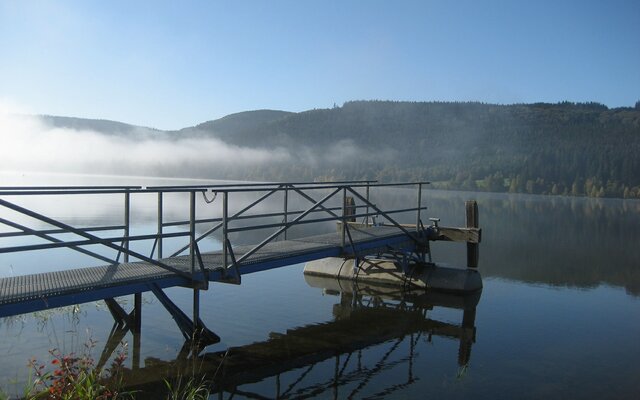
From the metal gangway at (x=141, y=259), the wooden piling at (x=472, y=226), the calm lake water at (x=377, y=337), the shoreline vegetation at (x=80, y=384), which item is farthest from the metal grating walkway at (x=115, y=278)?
the wooden piling at (x=472, y=226)

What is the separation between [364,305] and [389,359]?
4174 mm

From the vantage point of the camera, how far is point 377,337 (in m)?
12.4

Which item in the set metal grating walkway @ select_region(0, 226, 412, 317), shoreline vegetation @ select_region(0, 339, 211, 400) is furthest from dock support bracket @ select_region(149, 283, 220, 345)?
shoreline vegetation @ select_region(0, 339, 211, 400)

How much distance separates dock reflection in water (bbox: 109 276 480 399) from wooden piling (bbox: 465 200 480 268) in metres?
3.40

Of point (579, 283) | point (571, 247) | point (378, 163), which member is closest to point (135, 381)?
point (579, 283)

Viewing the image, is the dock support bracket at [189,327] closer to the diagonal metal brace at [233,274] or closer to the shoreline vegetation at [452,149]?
the diagonal metal brace at [233,274]

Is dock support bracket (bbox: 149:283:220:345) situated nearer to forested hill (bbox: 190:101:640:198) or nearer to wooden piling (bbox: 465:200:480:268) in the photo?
wooden piling (bbox: 465:200:480:268)

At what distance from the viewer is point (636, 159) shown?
131 metres

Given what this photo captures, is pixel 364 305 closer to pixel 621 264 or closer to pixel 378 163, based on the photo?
pixel 621 264

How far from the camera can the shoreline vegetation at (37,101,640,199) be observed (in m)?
130

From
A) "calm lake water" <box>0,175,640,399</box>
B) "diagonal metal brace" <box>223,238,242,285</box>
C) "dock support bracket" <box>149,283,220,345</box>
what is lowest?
"calm lake water" <box>0,175,640,399</box>

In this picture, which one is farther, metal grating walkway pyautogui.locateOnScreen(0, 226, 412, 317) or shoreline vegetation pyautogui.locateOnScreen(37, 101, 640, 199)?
shoreline vegetation pyautogui.locateOnScreen(37, 101, 640, 199)

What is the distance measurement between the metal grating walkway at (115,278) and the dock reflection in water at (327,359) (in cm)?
133

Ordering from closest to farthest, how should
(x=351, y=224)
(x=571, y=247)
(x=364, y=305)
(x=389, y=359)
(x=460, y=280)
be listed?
(x=389, y=359) < (x=364, y=305) < (x=460, y=280) < (x=351, y=224) < (x=571, y=247)
